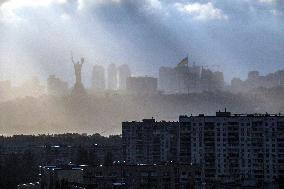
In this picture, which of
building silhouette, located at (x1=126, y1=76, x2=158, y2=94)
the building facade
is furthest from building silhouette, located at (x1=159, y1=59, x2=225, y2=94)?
the building facade

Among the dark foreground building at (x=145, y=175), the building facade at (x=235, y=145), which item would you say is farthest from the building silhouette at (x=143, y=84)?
the dark foreground building at (x=145, y=175)

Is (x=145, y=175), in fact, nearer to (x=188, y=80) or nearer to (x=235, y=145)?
(x=235, y=145)

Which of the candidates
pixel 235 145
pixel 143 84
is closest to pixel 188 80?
pixel 143 84

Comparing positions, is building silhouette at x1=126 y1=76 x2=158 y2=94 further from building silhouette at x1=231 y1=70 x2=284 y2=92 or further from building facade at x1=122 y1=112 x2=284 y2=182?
building facade at x1=122 y1=112 x2=284 y2=182

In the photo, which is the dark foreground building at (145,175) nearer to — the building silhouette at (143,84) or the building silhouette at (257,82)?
the building silhouette at (257,82)

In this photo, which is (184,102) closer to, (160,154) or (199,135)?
(160,154)

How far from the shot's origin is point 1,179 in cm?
6575

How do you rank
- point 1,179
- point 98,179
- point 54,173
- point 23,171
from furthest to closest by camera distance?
point 23,171
point 1,179
point 98,179
point 54,173

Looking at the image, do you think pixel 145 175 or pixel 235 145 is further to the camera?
pixel 235 145

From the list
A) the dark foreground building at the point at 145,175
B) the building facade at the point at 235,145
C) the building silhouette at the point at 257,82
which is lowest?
the dark foreground building at the point at 145,175

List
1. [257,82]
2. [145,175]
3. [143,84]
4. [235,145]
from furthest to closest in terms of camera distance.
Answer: [143,84] < [257,82] < [235,145] < [145,175]

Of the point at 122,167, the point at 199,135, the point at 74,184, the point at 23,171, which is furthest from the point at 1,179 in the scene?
the point at 74,184

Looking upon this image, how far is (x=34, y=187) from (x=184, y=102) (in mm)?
118758

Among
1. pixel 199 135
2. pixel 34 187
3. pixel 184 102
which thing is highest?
pixel 184 102
